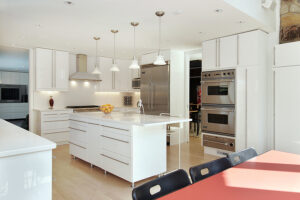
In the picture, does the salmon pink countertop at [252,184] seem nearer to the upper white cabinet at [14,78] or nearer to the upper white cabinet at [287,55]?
the upper white cabinet at [287,55]

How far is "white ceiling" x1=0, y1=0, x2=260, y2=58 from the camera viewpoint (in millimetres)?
2908

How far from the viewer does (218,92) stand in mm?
4500

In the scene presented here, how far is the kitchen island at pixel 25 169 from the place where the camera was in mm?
1550

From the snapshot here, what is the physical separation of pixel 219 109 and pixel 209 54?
3.94 feet

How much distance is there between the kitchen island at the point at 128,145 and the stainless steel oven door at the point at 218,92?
1521 mm

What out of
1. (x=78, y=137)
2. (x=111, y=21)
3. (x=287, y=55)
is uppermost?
(x=111, y=21)

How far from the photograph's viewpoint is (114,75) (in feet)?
23.0

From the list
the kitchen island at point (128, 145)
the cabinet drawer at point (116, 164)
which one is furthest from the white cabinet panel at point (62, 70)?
the cabinet drawer at point (116, 164)

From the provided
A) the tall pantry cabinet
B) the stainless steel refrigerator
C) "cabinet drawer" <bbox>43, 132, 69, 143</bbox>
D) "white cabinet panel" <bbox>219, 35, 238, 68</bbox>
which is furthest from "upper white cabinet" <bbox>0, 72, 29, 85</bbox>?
the tall pantry cabinet

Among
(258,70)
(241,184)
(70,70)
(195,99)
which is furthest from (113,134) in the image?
(195,99)

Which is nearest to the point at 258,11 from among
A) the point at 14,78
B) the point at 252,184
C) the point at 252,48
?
the point at 252,48

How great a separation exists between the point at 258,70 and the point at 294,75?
0.58m

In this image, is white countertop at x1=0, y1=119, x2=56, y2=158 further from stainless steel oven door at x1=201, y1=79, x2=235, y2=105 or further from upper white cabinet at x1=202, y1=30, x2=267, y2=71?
upper white cabinet at x1=202, y1=30, x2=267, y2=71

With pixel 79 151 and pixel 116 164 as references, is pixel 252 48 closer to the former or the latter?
pixel 116 164
